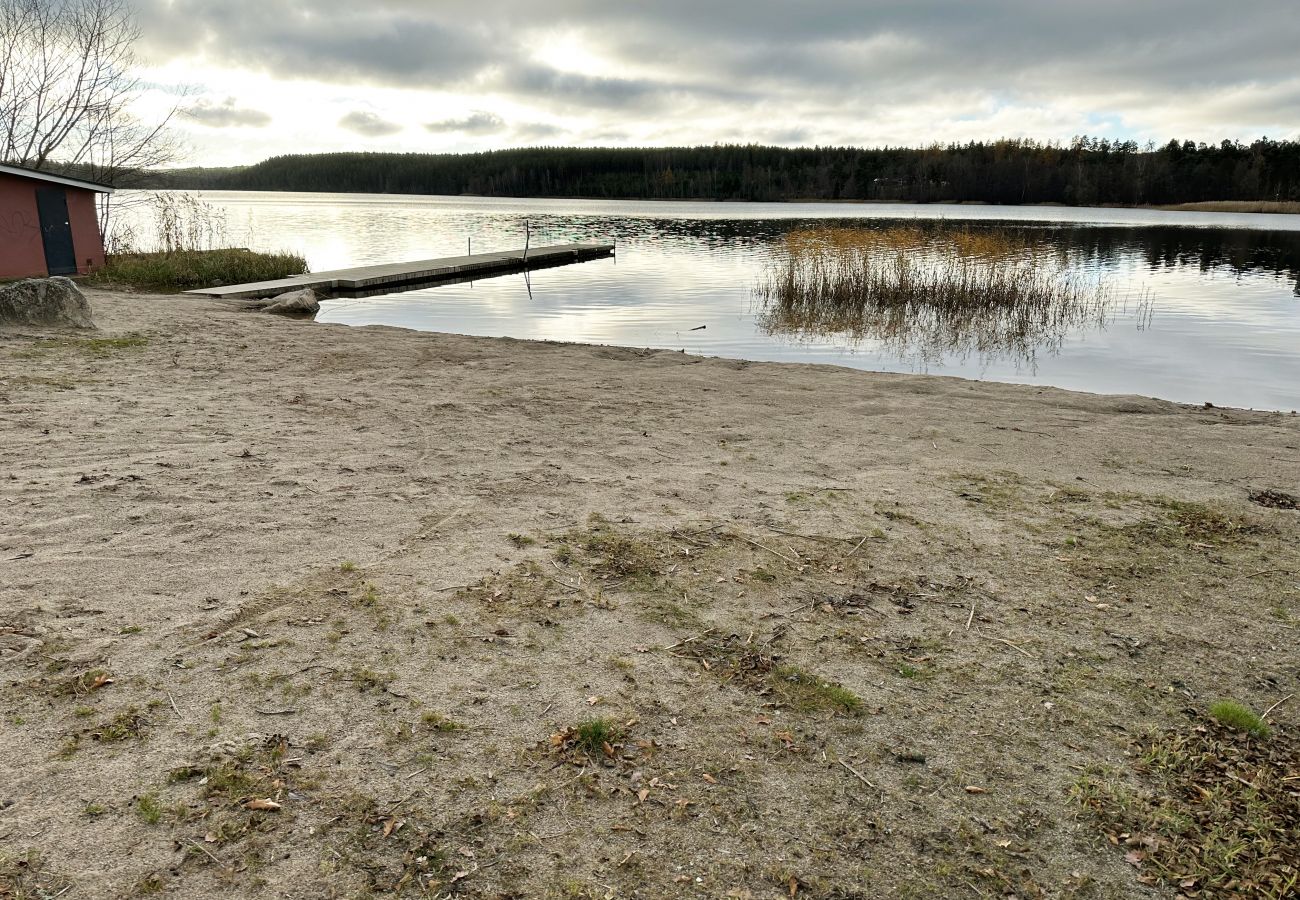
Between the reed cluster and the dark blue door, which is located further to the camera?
the reed cluster

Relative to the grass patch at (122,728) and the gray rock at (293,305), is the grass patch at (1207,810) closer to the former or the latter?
the grass patch at (122,728)

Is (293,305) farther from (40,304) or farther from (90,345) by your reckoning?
(90,345)

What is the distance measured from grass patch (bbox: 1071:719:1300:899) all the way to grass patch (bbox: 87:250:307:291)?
1948 cm

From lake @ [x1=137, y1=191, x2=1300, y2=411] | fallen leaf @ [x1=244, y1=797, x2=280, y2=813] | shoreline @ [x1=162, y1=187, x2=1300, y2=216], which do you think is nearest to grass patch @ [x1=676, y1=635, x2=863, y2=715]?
fallen leaf @ [x1=244, y1=797, x2=280, y2=813]

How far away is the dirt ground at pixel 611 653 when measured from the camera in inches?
91.7

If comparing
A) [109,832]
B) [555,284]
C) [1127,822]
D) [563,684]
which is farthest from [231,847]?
[555,284]

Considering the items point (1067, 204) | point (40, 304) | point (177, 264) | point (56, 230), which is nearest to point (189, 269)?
point (177, 264)

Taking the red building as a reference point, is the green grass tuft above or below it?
below

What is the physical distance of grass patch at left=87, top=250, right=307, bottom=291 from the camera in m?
17.5

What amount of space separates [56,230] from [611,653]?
63.1ft

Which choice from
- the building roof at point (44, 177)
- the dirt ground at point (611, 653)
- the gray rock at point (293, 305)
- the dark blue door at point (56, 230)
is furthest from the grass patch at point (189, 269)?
the dirt ground at point (611, 653)

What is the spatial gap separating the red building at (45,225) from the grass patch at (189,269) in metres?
0.61

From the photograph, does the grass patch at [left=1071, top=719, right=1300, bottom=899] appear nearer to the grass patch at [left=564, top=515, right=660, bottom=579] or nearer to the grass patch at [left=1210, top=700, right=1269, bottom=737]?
the grass patch at [left=1210, top=700, right=1269, bottom=737]

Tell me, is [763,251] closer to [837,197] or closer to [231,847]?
[231,847]
